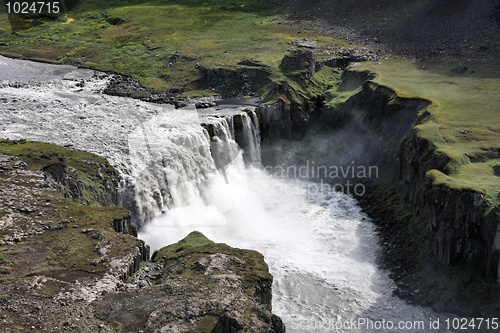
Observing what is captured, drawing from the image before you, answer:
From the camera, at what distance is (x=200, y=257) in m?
27.8

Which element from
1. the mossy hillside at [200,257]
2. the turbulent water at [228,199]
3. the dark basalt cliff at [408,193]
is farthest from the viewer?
the turbulent water at [228,199]

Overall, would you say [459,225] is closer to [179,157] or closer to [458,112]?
[458,112]

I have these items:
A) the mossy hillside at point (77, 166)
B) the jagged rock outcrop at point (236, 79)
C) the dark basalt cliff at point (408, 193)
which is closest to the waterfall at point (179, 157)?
the mossy hillside at point (77, 166)

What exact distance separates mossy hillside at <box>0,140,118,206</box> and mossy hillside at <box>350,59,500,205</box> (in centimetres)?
2332

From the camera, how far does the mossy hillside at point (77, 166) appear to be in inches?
1326

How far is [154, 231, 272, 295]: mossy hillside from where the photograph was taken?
1020 inches

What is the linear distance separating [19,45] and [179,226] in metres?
47.7

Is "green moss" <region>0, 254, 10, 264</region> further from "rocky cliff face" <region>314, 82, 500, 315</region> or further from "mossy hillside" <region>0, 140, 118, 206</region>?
"rocky cliff face" <region>314, 82, 500, 315</region>

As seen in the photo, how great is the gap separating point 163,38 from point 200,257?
56163 mm

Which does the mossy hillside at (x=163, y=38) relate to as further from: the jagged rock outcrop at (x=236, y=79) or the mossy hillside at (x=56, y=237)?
the mossy hillside at (x=56, y=237)

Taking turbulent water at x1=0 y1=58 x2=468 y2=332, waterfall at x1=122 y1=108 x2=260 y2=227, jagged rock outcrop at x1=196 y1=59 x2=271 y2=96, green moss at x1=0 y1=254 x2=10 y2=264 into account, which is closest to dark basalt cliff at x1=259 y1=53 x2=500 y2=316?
turbulent water at x1=0 y1=58 x2=468 y2=332

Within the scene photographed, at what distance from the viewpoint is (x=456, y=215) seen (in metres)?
31.2

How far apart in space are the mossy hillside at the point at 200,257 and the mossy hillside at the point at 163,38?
104 ft

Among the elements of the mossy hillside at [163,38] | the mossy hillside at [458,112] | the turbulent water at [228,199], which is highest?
the mossy hillside at [163,38]
